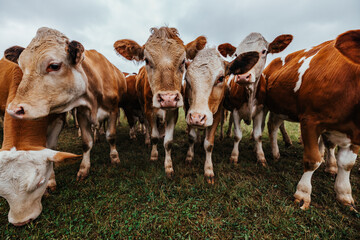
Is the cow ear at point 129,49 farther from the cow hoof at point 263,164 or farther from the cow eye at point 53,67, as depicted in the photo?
the cow hoof at point 263,164

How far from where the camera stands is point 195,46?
3039 mm

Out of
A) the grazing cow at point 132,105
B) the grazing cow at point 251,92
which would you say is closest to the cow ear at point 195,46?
the grazing cow at point 251,92

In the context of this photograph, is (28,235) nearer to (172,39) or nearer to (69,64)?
(69,64)

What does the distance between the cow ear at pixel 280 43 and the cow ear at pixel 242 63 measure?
1587 millimetres

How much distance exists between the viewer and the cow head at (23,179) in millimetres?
1892

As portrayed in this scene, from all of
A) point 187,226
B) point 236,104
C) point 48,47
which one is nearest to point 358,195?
point 236,104

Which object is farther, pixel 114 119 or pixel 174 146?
pixel 174 146

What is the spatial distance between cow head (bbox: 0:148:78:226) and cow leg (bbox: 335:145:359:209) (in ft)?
12.5

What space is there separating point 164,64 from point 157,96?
54 centimetres

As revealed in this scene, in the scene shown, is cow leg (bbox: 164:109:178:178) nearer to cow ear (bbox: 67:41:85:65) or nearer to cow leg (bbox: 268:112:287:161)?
cow ear (bbox: 67:41:85:65)

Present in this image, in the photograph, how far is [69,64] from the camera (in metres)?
2.36

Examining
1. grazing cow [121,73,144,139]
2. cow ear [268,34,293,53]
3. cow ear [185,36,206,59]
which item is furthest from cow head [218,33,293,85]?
grazing cow [121,73,144,139]

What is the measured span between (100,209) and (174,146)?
3003 millimetres

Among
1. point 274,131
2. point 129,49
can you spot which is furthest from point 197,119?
point 274,131
